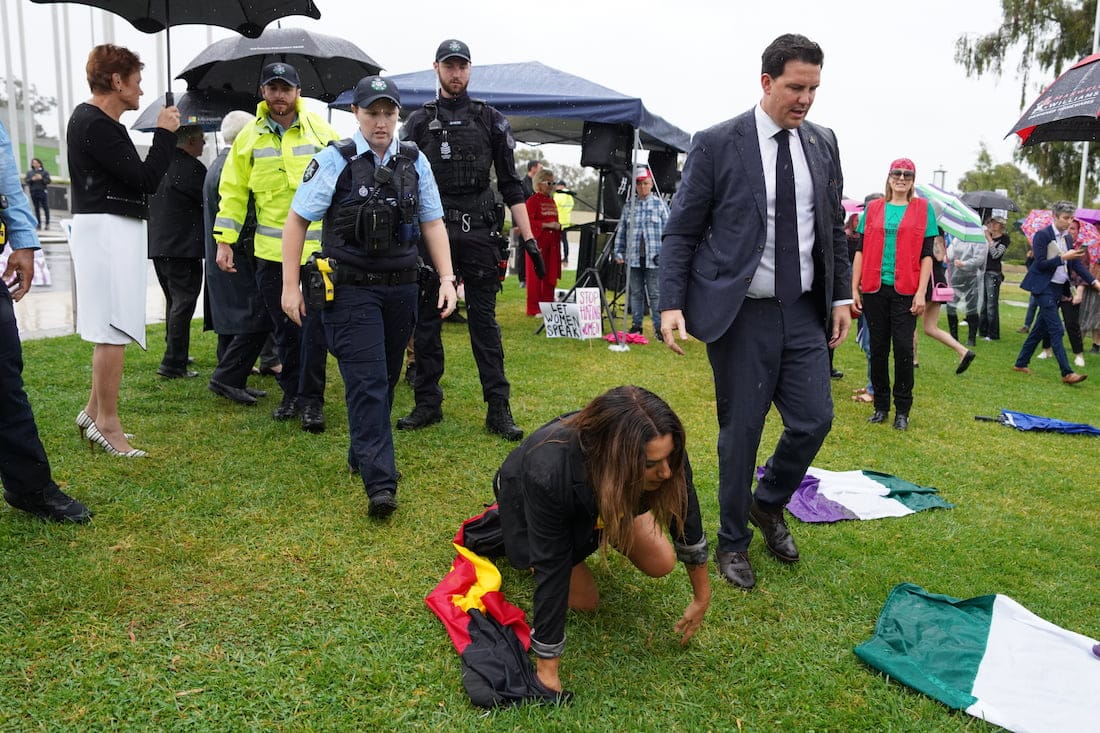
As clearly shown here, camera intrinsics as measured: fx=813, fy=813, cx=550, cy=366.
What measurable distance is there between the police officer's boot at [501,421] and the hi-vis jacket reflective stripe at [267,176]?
4.76 ft

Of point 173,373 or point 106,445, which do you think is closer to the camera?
point 106,445

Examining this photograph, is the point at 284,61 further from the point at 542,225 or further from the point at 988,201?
the point at 988,201

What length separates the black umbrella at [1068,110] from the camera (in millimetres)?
3676

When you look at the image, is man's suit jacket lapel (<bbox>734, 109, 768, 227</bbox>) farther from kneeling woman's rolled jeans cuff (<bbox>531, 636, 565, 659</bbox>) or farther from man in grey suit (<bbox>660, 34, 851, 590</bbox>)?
kneeling woman's rolled jeans cuff (<bbox>531, 636, 565, 659</bbox>)

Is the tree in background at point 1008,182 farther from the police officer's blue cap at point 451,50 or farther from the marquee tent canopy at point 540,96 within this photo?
the police officer's blue cap at point 451,50

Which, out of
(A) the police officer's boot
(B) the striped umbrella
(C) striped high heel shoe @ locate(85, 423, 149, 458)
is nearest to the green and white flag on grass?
(A) the police officer's boot

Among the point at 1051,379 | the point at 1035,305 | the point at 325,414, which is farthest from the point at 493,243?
the point at 1035,305

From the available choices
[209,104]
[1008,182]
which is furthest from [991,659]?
[1008,182]

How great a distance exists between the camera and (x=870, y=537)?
148 inches

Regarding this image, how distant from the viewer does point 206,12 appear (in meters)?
4.94

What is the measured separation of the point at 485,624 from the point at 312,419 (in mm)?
2671

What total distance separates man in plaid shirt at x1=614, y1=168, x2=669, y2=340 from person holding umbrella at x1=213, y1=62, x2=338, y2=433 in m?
4.97

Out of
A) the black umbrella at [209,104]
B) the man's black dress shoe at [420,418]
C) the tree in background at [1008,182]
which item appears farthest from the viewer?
the tree in background at [1008,182]

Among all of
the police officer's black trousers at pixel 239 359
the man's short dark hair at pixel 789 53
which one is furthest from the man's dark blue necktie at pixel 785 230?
the police officer's black trousers at pixel 239 359
